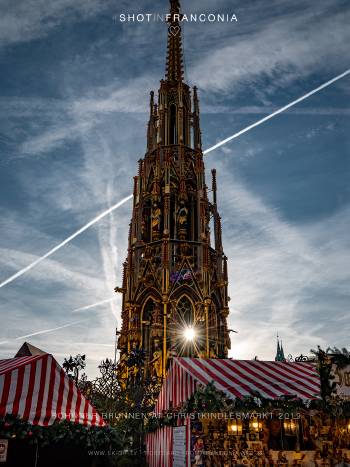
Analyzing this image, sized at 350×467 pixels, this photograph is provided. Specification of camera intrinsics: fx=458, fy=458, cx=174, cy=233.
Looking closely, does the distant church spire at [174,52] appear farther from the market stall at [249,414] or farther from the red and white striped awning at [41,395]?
the red and white striped awning at [41,395]

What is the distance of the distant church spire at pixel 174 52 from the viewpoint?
4766 centimetres

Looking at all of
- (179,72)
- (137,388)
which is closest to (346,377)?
(137,388)

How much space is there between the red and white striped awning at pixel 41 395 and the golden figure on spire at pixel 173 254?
23.0 m

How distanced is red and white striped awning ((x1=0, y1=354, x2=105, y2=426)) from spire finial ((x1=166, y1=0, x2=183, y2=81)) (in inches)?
1620

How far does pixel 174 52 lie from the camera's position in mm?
49031

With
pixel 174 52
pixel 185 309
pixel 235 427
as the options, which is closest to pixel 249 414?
pixel 235 427

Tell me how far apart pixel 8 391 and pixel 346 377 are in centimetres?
835

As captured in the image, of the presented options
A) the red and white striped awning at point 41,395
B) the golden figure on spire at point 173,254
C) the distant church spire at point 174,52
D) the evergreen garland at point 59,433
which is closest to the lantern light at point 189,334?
the golden figure on spire at point 173,254

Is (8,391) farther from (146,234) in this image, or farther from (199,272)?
(146,234)

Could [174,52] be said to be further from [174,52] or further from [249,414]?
[249,414]

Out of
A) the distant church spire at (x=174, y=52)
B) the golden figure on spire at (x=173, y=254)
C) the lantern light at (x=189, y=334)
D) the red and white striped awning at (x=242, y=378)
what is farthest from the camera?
the distant church spire at (x=174, y=52)

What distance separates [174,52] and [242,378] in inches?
1698

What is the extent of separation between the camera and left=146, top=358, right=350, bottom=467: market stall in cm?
1171

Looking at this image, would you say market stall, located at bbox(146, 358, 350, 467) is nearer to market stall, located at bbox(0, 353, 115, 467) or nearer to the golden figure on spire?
market stall, located at bbox(0, 353, 115, 467)
